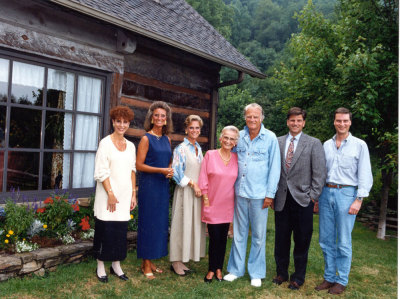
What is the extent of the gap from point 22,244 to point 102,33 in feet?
9.47

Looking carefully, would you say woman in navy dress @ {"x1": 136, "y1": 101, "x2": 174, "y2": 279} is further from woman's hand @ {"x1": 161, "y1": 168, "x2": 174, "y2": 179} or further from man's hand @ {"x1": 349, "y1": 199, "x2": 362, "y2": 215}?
man's hand @ {"x1": 349, "y1": 199, "x2": 362, "y2": 215}

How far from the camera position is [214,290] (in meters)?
3.89

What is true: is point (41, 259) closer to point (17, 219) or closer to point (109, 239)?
point (17, 219)

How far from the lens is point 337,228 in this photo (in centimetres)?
401

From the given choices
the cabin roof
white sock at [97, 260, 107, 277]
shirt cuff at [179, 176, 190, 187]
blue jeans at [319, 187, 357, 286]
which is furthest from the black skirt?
the cabin roof

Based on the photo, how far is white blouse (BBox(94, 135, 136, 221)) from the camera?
371 cm

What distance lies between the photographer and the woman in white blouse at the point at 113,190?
3.72 m

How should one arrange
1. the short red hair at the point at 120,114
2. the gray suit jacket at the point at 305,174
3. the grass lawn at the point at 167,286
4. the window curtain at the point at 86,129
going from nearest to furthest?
the grass lawn at the point at 167,286 → the short red hair at the point at 120,114 → the gray suit jacket at the point at 305,174 → the window curtain at the point at 86,129

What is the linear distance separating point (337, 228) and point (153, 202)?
2.01 metres

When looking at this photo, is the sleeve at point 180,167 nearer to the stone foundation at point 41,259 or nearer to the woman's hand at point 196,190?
the woman's hand at point 196,190

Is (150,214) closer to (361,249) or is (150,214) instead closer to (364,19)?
(361,249)

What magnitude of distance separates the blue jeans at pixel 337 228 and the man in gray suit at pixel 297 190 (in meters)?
0.15

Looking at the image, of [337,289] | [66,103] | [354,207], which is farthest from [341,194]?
[66,103]

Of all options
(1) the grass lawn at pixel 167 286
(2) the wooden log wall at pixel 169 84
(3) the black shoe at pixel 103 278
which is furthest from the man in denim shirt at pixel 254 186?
(2) the wooden log wall at pixel 169 84
